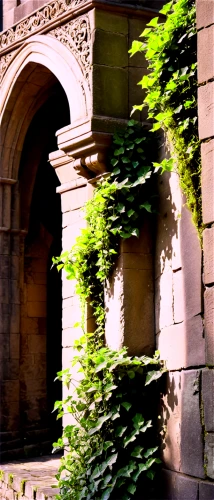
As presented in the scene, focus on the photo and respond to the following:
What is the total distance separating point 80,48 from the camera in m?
6.89

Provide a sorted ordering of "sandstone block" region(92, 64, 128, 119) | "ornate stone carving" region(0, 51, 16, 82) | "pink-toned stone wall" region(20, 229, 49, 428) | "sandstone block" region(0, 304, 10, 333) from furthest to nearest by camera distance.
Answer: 1. "pink-toned stone wall" region(20, 229, 49, 428)
2. "sandstone block" region(0, 304, 10, 333)
3. "ornate stone carving" region(0, 51, 16, 82)
4. "sandstone block" region(92, 64, 128, 119)

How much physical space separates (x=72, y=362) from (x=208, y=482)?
1812mm

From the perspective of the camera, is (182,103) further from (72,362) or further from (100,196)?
(72,362)

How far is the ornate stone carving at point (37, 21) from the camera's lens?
734cm

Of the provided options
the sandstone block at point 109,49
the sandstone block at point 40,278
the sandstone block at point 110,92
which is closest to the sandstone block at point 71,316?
the sandstone block at point 110,92

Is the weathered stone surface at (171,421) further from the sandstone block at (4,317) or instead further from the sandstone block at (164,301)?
the sandstone block at (4,317)

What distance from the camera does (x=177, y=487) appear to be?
206 inches

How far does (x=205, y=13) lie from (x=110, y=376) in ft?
8.80

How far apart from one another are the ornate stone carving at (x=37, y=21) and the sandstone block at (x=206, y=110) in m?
3.11

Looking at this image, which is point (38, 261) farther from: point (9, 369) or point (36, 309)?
point (9, 369)

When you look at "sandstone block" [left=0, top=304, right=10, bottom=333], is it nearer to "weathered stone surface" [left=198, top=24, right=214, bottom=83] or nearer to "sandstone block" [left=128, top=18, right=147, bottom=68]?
"sandstone block" [left=128, top=18, right=147, bottom=68]

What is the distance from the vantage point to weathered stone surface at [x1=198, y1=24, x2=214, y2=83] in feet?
13.6

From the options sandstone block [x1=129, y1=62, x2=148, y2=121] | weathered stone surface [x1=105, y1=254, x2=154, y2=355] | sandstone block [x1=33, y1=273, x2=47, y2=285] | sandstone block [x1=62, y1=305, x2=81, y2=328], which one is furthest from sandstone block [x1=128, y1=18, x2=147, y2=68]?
sandstone block [x1=33, y1=273, x2=47, y2=285]

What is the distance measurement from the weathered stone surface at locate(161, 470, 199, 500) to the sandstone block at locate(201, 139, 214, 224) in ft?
5.78
